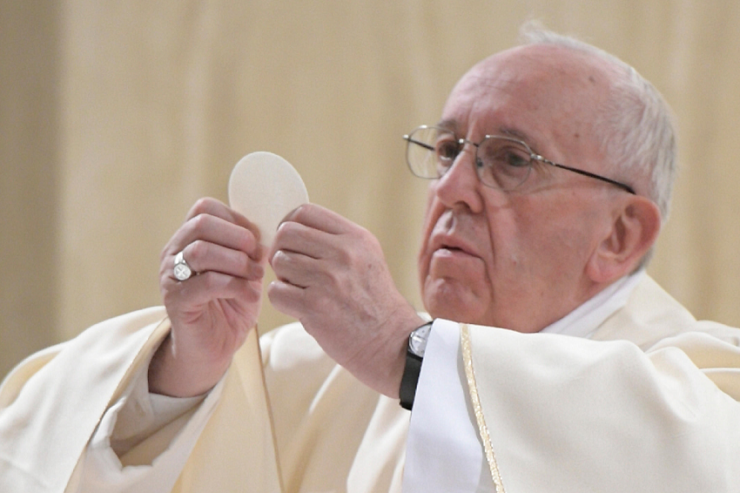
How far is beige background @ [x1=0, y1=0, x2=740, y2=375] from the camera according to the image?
3564 millimetres

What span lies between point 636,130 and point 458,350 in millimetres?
1043

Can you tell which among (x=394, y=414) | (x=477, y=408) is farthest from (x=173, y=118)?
(x=477, y=408)

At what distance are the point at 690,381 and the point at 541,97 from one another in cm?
87

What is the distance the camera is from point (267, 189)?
1679 millimetres

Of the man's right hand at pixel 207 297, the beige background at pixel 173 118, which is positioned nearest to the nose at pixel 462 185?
the man's right hand at pixel 207 297

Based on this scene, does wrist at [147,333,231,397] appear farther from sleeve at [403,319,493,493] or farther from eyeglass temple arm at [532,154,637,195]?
eyeglass temple arm at [532,154,637,195]

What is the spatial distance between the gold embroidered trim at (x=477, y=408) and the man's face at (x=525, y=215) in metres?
0.55

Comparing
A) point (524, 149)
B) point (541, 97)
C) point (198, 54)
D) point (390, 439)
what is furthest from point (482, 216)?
point (198, 54)

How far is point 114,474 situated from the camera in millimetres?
1738

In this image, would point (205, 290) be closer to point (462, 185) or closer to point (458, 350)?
point (458, 350)

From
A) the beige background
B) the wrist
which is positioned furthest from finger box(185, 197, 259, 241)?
the beige background

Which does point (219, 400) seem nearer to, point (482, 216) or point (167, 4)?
point (482, 216)

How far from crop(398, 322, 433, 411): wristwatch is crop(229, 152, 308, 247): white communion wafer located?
0.36 m

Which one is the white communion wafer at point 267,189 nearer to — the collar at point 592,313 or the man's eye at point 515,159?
the man's eye at point 515,159
